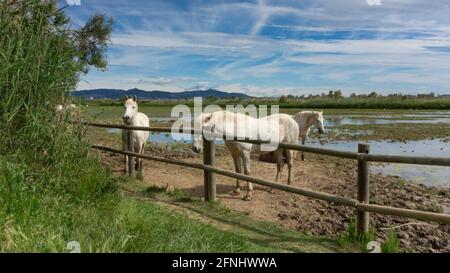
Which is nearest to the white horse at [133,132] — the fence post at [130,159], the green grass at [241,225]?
the fence post at [130,159]

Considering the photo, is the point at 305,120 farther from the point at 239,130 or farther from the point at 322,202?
the point at 322,202

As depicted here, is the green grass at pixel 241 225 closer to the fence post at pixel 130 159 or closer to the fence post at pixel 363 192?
the fence post at pixel 363 192

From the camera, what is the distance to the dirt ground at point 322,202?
20.9ft

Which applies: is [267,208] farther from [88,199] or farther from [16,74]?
[16,74]

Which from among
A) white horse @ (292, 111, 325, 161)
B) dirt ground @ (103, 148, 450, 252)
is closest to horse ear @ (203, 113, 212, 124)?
dirt ground @ (103, 148, 450, 252)

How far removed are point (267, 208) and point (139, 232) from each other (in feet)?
12.8

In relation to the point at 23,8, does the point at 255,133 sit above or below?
below

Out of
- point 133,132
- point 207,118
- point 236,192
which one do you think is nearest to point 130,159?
point 133,132

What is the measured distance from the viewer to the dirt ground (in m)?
6.37

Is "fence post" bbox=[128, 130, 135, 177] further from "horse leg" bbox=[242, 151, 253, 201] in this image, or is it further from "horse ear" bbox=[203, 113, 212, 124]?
"horse leg" bbox=[242, 151, 253, 201]

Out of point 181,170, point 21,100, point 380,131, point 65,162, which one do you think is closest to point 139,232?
point 65,162

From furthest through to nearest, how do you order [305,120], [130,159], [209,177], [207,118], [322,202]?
[305,120], [130,159], [207,118], [322,202], [209,177]

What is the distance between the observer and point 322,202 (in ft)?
26.1

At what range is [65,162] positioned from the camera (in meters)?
5.26
